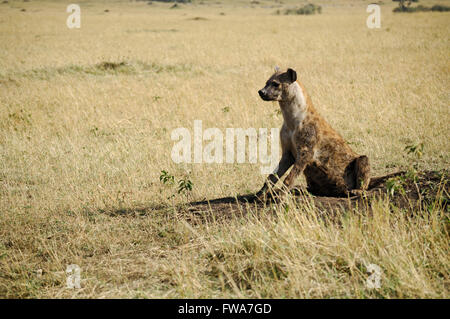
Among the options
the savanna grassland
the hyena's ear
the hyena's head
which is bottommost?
the savanna grassland

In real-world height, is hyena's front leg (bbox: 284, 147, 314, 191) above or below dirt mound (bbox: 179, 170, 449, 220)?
above

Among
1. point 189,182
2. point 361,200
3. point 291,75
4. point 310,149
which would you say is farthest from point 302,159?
point 189,182

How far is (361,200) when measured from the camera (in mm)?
5203

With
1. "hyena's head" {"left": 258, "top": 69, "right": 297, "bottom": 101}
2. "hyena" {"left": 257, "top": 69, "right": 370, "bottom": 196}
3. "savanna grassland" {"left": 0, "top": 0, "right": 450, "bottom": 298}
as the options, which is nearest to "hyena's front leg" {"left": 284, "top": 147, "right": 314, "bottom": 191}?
"hyena" {"left": 257, "top": 69, "right": 370, "bottom": 196}

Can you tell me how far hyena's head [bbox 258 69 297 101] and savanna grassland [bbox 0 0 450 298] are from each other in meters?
1.39

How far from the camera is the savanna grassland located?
390cm

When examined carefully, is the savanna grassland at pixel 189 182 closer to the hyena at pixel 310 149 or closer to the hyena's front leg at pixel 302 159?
the hyena's front leg at pixel 302 159

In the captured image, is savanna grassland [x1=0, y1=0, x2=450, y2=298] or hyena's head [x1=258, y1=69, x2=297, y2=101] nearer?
savanna grassland [x1=0, y1=0, x2=450, y2=298]

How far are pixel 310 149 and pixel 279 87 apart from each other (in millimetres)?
860

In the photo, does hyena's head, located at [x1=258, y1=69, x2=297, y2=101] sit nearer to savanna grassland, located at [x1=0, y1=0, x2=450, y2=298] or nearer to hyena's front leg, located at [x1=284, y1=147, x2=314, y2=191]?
hyena's front leg, located at [x1=284, y1=147, x2=314, y2=191]

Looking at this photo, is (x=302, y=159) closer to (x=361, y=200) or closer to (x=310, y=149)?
(x=310, y=149)

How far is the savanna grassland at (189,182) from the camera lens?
12.8 ft

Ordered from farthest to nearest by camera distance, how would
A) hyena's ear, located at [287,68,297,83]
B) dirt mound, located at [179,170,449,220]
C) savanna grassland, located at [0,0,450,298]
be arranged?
1. hyena's ear, located at [287,68,297,83]
2. dirt mound, located at [179,170,449,220]
3. savanna grassland, located at [0,0,450,298]
